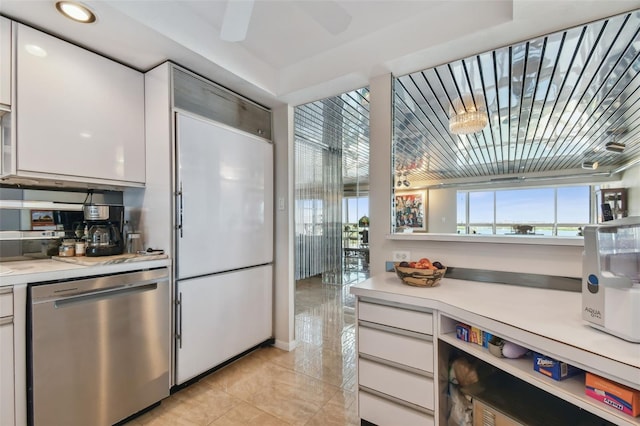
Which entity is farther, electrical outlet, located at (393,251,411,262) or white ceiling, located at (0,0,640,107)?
electrical outlet, located at (393,251,411,262)

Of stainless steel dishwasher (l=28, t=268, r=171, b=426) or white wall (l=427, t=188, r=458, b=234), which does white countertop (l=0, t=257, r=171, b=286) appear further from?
white wall (l=427, t=188, r=458, b=234)

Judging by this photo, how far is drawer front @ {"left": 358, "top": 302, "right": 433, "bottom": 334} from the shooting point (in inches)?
54.1

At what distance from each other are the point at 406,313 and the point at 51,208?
99.1 inches

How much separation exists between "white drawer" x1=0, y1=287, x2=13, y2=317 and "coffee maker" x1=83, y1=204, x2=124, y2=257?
1.88 ft

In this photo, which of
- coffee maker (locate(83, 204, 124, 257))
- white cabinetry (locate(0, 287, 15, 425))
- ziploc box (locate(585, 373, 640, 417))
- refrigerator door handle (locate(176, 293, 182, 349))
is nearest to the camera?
ziploc box (locate(585, 373, 640, 417))

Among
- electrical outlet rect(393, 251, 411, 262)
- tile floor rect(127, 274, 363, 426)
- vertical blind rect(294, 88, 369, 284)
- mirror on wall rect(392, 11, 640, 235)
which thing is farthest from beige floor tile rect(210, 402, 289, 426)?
vertical blind rect(294, 88, 369, 284)

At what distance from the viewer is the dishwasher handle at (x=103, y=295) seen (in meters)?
1.45

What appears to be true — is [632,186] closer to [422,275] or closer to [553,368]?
[422,275]

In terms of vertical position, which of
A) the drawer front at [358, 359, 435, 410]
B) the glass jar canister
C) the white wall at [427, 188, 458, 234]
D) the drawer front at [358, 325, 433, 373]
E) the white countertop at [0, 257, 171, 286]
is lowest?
the drawer front at [358, 359, 435, 410]

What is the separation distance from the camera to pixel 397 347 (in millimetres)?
1446

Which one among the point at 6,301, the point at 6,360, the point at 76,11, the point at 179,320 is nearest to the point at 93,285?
Result: the point at 6,301

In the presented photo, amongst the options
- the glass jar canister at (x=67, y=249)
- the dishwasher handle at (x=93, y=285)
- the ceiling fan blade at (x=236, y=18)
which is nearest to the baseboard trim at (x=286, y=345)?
the dishwasher handle at (x=93, y=285)

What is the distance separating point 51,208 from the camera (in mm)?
1948

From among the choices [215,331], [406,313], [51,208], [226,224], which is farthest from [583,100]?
[51,208]
